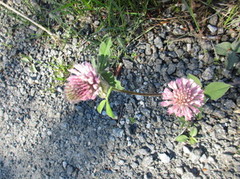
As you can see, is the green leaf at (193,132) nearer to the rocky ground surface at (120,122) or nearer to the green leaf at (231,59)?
the rocky ground surface at (120,122)

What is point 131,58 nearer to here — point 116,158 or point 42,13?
point 116,158

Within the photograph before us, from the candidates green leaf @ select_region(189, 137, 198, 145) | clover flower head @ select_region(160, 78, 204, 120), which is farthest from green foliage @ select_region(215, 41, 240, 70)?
green leaf @ select_region(189, 137, 198, 145)

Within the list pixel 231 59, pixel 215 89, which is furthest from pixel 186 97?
pixel 231 59

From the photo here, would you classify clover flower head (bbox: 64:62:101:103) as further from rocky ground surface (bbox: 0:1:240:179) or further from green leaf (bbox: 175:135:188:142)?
green leaf (bbox: 175:135:188:142)

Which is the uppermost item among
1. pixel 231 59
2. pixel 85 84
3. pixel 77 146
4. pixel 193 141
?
pixel 85 84

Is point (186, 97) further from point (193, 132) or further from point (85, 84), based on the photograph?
point (85, 84)

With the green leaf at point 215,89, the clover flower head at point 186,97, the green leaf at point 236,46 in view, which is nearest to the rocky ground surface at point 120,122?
the green leaf at point 236,46

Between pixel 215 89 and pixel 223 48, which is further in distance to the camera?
pixel 223 48
